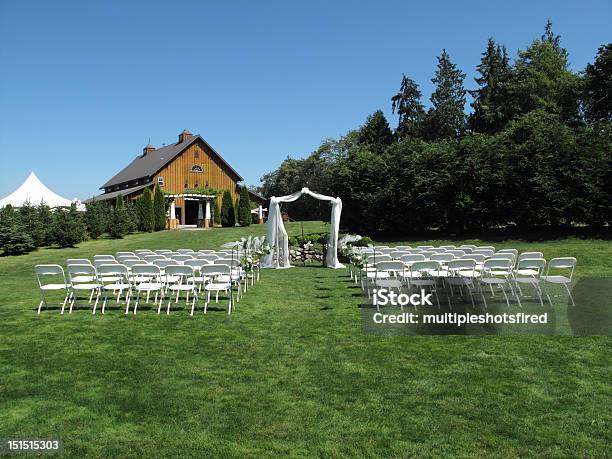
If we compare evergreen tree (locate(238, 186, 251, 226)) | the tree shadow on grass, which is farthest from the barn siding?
the tree shadow on grass

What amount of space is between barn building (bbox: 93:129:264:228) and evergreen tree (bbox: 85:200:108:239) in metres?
12.3

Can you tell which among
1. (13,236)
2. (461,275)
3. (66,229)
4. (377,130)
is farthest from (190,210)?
(461,275)

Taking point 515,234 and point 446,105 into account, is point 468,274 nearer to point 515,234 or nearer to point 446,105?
point 515,234

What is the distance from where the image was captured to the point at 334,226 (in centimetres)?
1775

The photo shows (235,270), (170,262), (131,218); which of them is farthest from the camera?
(131,218)

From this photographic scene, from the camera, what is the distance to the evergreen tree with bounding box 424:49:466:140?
5362cm

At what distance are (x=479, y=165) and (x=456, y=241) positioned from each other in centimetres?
427

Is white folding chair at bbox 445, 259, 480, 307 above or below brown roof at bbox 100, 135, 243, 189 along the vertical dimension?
below

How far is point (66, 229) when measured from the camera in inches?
1083

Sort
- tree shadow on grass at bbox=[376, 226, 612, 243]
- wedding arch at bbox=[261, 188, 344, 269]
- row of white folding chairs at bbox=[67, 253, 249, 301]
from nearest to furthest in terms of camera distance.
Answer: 1. row of white folding chairs at bbox=[67, 253, 249, 301]
2. wedding arch at bbox=[261, 188, 344, 269]
3. tree shadow on grass at bbox=[376, 226, 612, 243]

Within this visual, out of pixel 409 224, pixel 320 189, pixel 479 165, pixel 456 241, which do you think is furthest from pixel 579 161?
pixel 320 189

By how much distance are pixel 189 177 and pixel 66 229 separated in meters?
22.4

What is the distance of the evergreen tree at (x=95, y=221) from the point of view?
30.7 metres

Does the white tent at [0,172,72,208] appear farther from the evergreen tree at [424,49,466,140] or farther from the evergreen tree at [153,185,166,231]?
the evergreen tree at [424,49,466,140]
